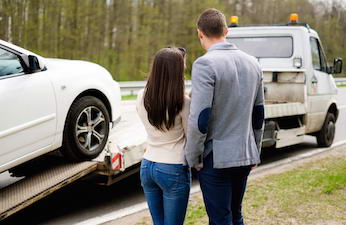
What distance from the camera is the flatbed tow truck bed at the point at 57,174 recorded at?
446 centimetres

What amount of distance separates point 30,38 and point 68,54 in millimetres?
2613

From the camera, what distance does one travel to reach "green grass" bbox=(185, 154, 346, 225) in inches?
188

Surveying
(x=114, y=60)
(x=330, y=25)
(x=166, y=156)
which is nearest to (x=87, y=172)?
(x=166, y=156)

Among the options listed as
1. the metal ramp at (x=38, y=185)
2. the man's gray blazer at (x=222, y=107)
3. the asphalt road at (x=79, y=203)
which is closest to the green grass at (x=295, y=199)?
the asphalt road at (x=79, y=203)

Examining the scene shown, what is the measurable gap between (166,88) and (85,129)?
2295 millimetres

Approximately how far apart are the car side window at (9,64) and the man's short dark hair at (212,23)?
2.17 m

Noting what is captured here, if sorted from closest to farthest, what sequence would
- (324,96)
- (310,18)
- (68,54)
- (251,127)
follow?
(251,127), (324,96), (68,54), (310,18)

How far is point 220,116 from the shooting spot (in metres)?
3.01

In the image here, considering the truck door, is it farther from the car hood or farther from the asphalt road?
the car hood

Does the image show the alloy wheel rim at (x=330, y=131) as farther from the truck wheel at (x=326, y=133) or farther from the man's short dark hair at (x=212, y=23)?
the man's short dark hair at (x=212, y=23)

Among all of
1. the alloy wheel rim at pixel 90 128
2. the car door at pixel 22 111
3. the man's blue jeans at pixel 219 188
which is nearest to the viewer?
the man's blue jeans at pixel 219 188

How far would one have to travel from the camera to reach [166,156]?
3137 millimetres

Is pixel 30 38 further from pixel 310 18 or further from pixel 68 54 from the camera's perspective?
pixel 310 18

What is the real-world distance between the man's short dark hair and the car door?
2.05m
